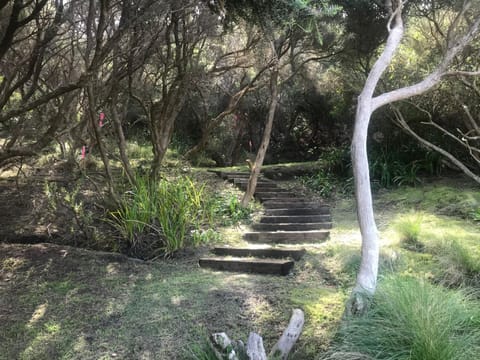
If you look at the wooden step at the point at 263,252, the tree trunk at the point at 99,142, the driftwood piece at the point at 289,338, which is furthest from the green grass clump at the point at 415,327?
the tree trunk at the point at 99,142

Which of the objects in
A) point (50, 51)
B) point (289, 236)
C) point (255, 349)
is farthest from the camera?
point (50, 51)

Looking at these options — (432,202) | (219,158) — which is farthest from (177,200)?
(219,158)

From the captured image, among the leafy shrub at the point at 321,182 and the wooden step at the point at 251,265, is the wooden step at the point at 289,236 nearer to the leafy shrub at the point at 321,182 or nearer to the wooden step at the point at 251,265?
the wooden step at the point at 251,265

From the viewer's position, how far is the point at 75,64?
26.0ft

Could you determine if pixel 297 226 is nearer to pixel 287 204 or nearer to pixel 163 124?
pixel 287 204

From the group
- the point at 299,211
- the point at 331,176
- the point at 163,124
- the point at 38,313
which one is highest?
the point at 163,124

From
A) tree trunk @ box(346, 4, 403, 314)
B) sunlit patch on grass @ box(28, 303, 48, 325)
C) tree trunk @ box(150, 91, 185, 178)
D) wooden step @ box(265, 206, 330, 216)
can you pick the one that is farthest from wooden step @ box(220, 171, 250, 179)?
tree trunk @ box(346, 4, 403, 314)

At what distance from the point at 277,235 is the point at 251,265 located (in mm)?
1249

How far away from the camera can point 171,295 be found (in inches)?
172

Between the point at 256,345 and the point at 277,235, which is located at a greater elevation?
the point at 277,235

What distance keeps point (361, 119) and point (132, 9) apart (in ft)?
9.40

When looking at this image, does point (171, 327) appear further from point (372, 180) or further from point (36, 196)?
point (372, 180)

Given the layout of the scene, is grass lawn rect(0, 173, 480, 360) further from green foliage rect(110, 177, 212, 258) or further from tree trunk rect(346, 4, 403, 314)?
tree trunk rect(346, 4, 403, 314)

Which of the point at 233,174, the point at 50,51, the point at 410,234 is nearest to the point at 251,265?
the point at 410,234
